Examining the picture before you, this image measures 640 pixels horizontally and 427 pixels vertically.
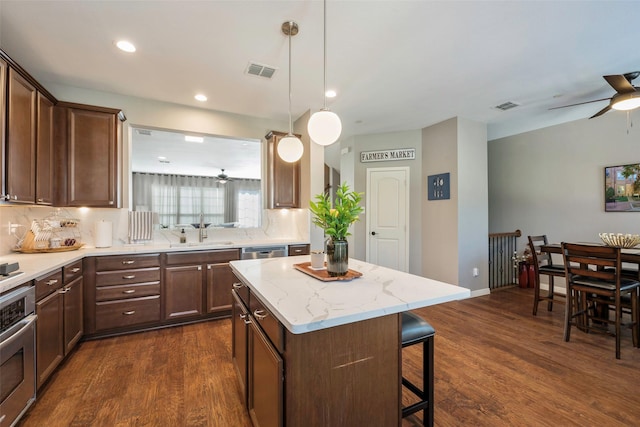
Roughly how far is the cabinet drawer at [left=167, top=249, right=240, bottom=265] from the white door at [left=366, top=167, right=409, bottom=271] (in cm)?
270

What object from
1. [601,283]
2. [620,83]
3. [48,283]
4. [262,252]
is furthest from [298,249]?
[620,83]

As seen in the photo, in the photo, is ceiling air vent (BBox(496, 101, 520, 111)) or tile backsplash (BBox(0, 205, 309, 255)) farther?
ceiling air vent (BBox(496, 101, 520, 111))

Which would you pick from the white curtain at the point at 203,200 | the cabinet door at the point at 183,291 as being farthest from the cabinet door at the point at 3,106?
the white curtain at the point at 203,200

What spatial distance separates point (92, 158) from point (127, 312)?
5.59 ft

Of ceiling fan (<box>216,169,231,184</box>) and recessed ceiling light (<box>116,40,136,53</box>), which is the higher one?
recessed ceiling light (<box>116,40,136,53</box>)

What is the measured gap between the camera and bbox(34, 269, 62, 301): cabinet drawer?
1.88m

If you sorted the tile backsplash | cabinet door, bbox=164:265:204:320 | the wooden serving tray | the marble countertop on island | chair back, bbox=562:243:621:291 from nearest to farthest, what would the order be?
the marble countertop on island
the wooden serving tray
chair back, bbox=562:243:621:291
the tile backsplash
cabinet door, bbox=164:265:204:320

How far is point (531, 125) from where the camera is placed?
4.69 m

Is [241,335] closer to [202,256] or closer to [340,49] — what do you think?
[202,256]

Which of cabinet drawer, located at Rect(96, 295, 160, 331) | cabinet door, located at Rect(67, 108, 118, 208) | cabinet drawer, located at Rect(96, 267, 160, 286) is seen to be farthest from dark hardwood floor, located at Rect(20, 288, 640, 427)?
cabinet door, located at Rect(67, 108, 118, 208)

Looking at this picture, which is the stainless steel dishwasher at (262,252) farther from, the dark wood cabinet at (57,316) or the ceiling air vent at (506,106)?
the ceiling air vent at (506,106)

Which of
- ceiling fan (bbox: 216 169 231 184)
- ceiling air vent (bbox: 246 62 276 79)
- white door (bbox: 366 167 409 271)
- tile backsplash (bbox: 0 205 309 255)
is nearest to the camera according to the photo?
tile backsplash (bbox: 0 205 309 255)

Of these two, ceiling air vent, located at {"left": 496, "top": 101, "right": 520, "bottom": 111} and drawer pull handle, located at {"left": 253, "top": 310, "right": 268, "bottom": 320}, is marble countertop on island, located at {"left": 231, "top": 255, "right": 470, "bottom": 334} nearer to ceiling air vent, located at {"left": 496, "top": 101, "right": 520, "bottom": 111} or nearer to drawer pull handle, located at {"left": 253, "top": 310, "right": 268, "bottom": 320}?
drawer pull handle, located at {"left": 253, "top": 310, "right": 268, "bottom": 320}

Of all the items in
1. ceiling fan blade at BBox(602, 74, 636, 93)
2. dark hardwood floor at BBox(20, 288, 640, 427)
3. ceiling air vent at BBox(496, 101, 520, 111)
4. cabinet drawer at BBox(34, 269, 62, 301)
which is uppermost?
ceiling air vent at BBox(496, 101, 520, 111)
